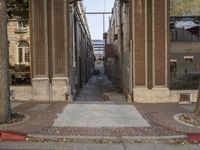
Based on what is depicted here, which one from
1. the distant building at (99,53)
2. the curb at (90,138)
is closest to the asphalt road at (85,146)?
the curb at (90,138)

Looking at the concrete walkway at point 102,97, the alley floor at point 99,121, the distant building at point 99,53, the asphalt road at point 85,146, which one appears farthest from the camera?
the distant building at point 99,53

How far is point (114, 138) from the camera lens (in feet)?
37.1

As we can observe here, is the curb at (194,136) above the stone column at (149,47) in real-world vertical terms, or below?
below

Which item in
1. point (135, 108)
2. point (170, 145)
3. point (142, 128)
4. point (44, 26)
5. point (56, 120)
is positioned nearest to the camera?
point (170, 145)

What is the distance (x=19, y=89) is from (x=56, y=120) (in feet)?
19.7

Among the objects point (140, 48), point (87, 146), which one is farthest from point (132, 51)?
point (87, 146)

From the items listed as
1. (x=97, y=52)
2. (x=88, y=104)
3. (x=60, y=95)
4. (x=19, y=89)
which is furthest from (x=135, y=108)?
(x=97, y=52)

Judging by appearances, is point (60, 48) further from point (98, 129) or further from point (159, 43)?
point (98, 129)

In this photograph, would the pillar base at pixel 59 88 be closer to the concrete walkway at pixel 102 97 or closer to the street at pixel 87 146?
the concrete walkway at pixel 102 97

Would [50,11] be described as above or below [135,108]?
above

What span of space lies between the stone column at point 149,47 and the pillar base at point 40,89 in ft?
12.7

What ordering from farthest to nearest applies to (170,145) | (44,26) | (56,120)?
(44,26) → (56,120) → (170,145)

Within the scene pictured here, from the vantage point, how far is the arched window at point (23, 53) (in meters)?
20.0

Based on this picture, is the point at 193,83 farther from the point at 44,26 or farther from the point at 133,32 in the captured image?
the point at 44,26
